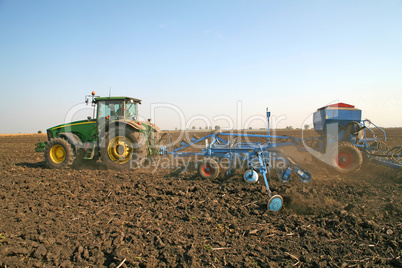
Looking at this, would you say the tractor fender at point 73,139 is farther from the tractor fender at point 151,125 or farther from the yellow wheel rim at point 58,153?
the tractor fender at point 151,125

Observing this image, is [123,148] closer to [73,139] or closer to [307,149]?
[73,139]

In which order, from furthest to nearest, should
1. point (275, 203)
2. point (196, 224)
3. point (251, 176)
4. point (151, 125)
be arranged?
point (151, 125), point (251, 176), point (275, 203), point (196, 224)

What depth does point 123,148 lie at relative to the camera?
8203 mm

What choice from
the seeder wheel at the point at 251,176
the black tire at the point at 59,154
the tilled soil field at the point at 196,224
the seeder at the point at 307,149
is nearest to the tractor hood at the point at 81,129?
the black tire at the point at 59,154

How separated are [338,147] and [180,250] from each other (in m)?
6.89

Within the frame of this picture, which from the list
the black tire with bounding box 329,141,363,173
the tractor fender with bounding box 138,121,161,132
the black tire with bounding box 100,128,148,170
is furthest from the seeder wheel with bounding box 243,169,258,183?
the tractor fender with bounding box 138,121,161,132

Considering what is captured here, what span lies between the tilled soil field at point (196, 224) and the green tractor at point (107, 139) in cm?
169

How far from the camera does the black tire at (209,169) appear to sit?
23.2 ft

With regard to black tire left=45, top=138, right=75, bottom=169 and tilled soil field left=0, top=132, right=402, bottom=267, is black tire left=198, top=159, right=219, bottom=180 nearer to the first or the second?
tilled soil field left=0, top=132, right=402, bottom=267

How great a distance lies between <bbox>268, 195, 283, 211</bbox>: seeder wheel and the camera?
15.2ft

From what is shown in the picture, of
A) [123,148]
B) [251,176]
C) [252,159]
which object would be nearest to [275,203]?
[251,176]

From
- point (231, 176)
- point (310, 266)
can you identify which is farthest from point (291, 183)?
point (310, 266)

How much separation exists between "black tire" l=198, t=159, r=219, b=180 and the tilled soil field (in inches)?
18.6

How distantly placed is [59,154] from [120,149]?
7.75ft
